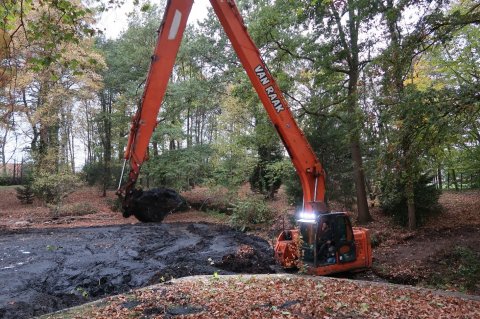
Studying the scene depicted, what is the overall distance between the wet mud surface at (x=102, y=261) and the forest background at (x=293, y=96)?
12.8ft

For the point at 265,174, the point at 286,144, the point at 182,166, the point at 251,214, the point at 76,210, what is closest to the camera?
the point at 286,144

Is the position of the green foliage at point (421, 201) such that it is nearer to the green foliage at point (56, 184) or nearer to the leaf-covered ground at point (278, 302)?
the leaf-covered ground at point (278, 302)

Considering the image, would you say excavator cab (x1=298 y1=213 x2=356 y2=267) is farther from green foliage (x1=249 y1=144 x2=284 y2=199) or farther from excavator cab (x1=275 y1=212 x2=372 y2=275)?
green foliage (x1=249 y1=144 x2=284 y2=199)

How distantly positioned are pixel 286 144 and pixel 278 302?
3826 mm

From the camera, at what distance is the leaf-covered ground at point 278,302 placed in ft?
16.2

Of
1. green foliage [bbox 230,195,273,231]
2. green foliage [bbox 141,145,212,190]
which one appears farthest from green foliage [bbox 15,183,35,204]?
green foliage [bbox 230,195,273,231]

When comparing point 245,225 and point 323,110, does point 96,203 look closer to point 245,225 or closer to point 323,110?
point 245,225

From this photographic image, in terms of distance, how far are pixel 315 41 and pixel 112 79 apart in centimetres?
1700

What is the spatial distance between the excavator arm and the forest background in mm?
988

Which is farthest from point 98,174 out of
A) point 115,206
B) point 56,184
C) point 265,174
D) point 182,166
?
point 265,174

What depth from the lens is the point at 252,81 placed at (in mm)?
8258

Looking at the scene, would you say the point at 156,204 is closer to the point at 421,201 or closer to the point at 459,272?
the point at 421,201

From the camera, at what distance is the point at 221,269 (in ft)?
30.7

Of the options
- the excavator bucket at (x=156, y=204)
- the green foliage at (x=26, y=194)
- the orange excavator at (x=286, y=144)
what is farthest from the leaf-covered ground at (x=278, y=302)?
the green foliage at (x=26, y=194)
